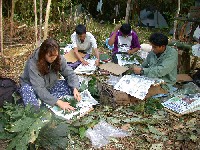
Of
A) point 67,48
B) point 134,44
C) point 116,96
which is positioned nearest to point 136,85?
point 116,96

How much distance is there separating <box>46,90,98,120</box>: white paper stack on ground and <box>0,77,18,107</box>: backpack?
1.65 feet

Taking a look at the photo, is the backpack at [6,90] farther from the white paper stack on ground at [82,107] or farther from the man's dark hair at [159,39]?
the man's dark hair at [159,39]

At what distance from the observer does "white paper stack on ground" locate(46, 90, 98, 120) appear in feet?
12.4

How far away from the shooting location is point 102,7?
35.4 feet

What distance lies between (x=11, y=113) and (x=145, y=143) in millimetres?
1597

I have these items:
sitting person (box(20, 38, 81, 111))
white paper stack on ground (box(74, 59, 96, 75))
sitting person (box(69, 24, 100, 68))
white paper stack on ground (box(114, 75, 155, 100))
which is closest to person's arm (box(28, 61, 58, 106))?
sitting person (box(20, 38, 81, 111))

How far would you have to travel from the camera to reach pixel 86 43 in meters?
5.85

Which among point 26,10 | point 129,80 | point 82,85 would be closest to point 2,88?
point 82,85

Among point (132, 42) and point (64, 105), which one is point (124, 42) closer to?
point (132, 42)

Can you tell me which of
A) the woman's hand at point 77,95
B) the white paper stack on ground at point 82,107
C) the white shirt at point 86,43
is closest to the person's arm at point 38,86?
the white paper stack on ground at point 82,107

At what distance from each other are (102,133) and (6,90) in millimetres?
1338

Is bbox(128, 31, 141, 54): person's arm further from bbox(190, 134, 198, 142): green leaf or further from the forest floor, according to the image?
bbox(190, 134, 198, 142): green leaf

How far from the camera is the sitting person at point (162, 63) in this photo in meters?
4.35

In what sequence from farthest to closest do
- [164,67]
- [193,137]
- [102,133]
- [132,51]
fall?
[132,51] < [164,67] < [102,133] < [193,137]
